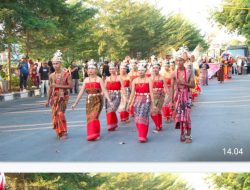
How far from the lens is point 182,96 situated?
4941 mm

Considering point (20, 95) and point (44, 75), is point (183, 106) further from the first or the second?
point (20, 95)

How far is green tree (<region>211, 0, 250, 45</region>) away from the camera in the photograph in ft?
16.2

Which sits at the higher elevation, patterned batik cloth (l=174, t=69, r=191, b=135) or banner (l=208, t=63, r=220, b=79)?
banner (l=208, t=63, r=220, b=79)

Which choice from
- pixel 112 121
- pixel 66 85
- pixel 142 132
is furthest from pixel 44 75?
pixel 142 132

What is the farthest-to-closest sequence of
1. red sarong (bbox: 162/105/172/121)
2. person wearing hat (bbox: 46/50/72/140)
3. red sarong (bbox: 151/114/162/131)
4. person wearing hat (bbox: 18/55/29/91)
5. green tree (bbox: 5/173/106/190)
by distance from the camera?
1. red sarong (bbox: 162/105/172/121)
2. green tree (bbox: 5/173/106/190)
3. red sarong (bbox: 151/114/162/131)
4. person wearing hat (bbox: 46/50/72/140)
5. person wearing hat (bbox: 18/55/29/91)

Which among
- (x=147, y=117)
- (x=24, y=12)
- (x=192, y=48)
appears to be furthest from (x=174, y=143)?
(x=24, y=12)

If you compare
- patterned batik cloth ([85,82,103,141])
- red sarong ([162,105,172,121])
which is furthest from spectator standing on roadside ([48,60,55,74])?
red sarong ([162,105,172,121])

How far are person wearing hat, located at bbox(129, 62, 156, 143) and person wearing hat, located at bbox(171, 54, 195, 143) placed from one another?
233 millimetres

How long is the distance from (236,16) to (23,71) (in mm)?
1418

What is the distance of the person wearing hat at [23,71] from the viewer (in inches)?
200

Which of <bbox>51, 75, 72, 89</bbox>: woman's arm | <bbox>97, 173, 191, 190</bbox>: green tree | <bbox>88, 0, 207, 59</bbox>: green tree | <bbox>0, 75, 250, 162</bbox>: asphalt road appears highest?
<bbox>88, 0, 207, 59</bbox>: green tree

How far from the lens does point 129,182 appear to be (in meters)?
5.89

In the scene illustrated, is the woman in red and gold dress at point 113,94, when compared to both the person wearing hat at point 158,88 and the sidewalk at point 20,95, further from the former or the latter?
the sidewalk at point 20,95

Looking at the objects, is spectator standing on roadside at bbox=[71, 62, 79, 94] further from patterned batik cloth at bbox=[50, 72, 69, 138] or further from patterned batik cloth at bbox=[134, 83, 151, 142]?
patterned batik cloth at bbox=[134, 83, 151, 142]
